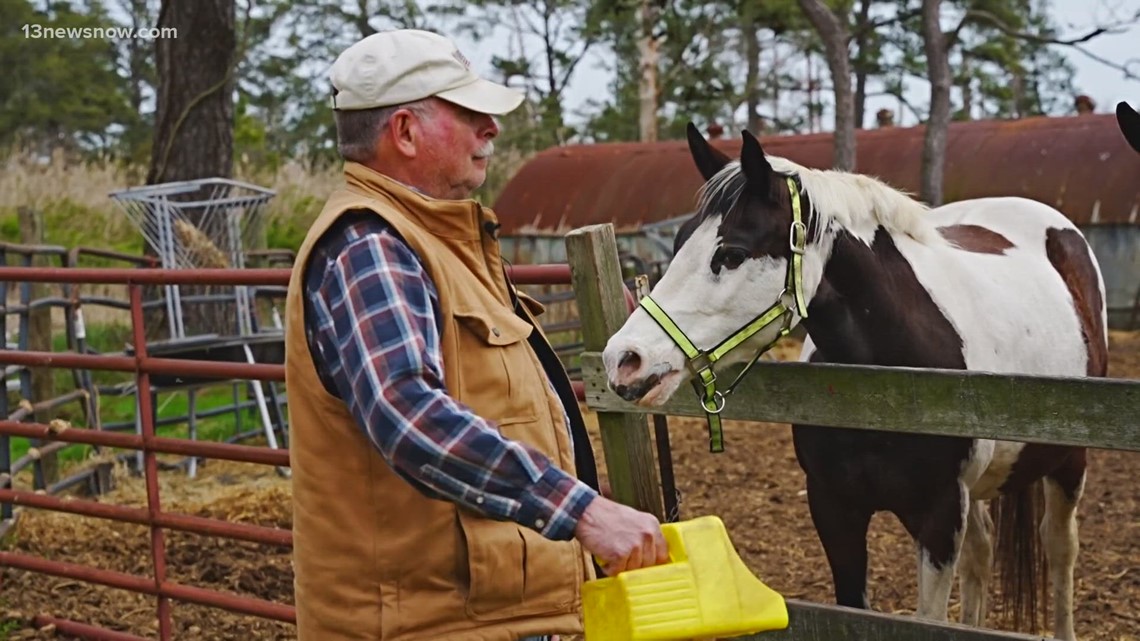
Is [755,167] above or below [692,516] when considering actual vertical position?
above

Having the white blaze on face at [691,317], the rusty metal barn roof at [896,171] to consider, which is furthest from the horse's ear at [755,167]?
the rusty metal barn roof at [896,171]

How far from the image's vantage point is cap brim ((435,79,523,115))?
1.96m

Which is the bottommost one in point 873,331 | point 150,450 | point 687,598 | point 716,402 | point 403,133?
point 150,450

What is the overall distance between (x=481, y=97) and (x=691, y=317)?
39.2 inches

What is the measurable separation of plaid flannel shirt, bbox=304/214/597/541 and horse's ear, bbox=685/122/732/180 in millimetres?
1477

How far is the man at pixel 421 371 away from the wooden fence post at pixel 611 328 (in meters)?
0.69

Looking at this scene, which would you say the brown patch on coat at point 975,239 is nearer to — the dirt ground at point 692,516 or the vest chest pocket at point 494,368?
the dirt ground at point 692,516

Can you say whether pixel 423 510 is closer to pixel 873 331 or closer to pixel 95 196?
pixel 873 331

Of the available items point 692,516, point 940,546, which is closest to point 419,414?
point 940,546

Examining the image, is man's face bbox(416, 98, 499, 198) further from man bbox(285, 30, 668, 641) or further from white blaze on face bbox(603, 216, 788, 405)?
white blaze on face bbox(603, 216, 788, 405)

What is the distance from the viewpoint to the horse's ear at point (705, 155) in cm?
317

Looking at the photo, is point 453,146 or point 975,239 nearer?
point 453,146

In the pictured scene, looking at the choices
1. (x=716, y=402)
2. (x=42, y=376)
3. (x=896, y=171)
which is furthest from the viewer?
(x=896, y=171)

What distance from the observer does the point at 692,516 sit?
19.5 feet
